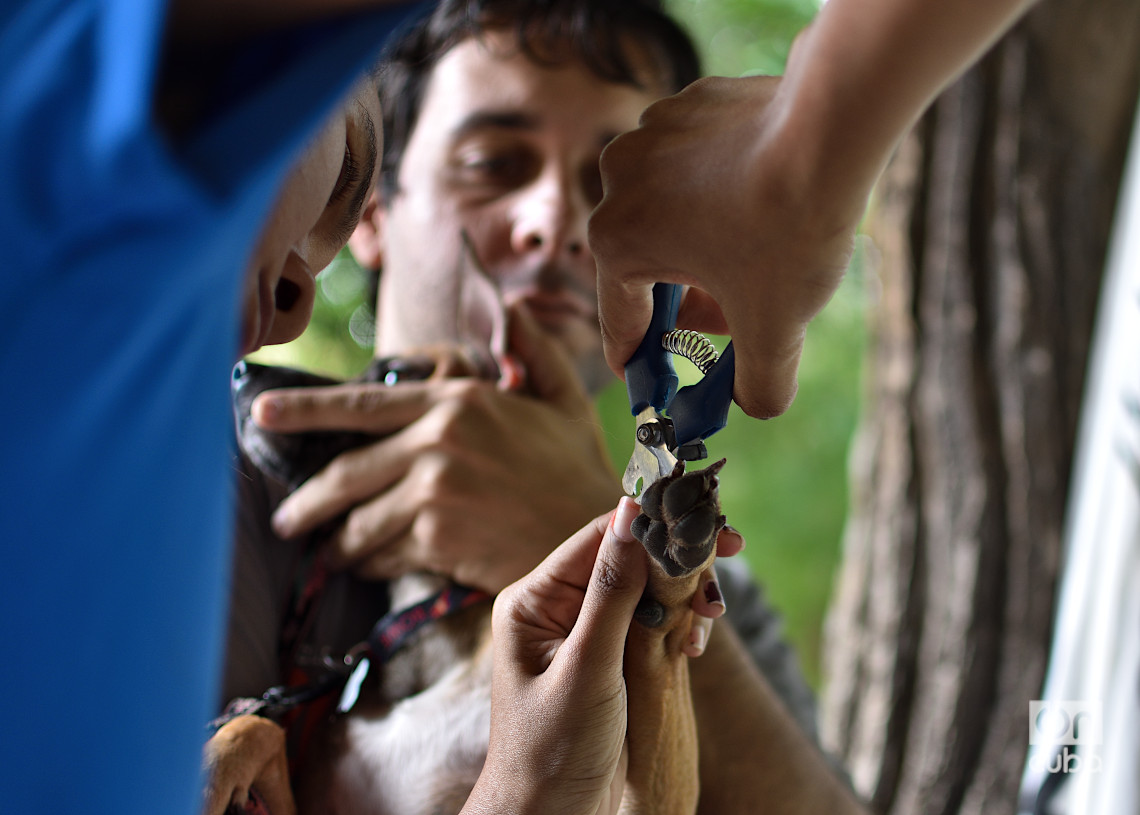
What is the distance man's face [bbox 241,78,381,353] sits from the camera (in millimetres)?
301

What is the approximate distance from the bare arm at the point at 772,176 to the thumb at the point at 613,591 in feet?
0.23

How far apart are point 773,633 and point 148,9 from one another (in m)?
0.94

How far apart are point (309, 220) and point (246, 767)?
0.26m

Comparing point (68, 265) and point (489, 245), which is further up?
point (489, 245)

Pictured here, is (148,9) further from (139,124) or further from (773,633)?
(773,633)

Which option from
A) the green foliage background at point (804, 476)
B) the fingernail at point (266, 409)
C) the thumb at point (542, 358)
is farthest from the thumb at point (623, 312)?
the green foliage background at point (804, 476)

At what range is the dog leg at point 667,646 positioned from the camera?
344 mm

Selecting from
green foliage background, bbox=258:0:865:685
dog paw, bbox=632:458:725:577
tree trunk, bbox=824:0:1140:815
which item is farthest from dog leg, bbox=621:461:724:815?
green foliage background, bbox=258:0:865:685

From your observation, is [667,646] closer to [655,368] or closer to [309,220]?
[655,368]

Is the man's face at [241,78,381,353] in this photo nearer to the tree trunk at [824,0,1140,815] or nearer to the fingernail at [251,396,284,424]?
the fingernail at [251,396,284,424]

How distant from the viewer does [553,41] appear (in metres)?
0.64

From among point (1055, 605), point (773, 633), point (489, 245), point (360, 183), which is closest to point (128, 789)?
point (360, 183)

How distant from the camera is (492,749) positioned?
1.28 feet

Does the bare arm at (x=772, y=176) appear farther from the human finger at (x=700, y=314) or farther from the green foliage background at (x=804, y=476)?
the green foliage background at (x=804, y=476)
